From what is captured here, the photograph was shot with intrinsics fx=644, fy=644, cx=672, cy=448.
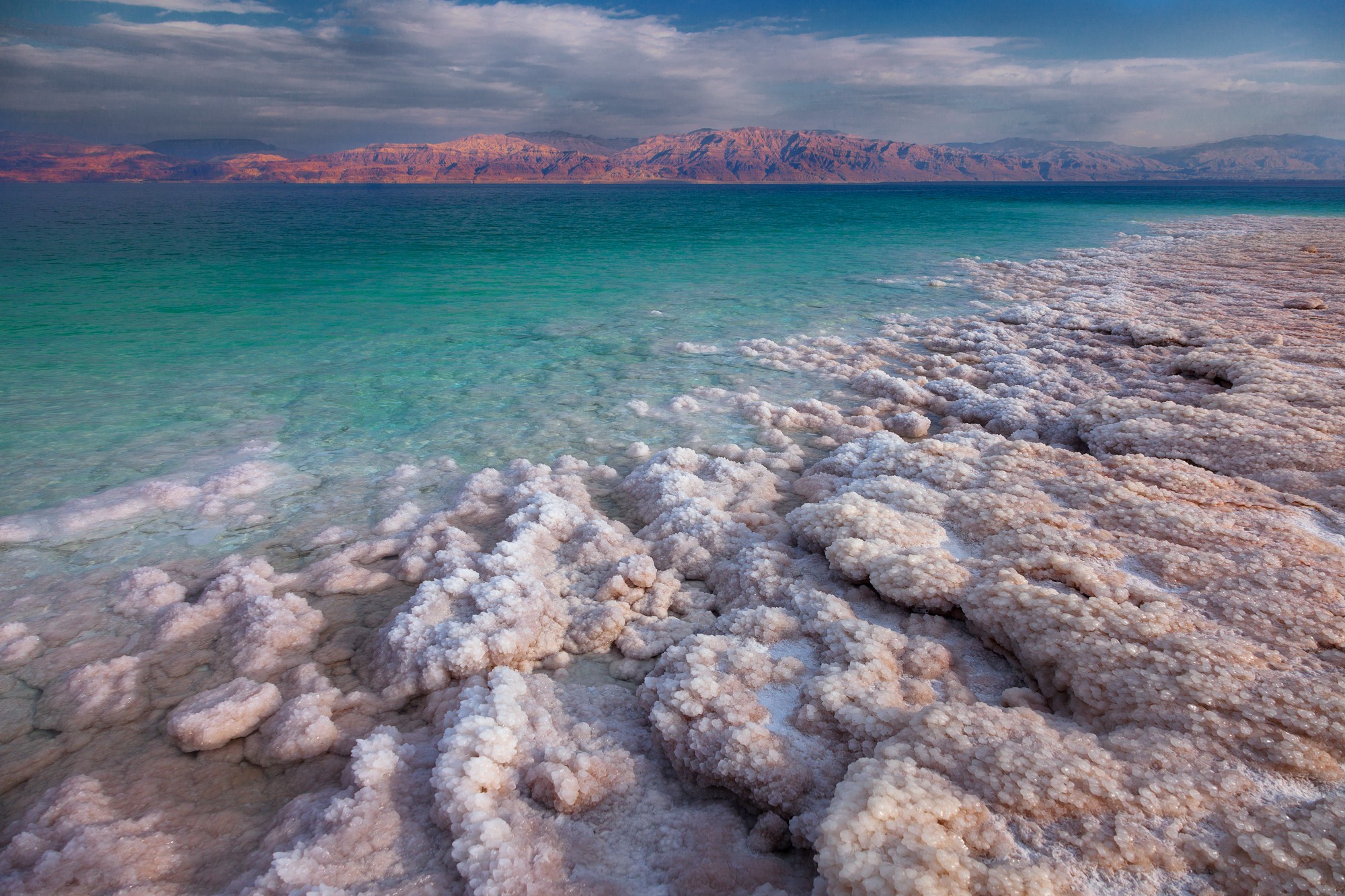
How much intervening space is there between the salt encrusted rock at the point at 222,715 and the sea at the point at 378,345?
1733 millimetres

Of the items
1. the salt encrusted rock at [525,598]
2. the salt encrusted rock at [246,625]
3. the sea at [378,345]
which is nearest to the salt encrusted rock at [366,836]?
the salt encrusted rock at [525,598]

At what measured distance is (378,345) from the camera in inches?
404

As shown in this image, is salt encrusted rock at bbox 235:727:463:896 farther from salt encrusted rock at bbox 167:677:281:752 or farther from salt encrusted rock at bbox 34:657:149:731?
salt encrusted rock at bbox 34:657:149:731

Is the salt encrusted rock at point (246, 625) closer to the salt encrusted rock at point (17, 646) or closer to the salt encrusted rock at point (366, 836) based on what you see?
the salt encrusted rock at point (17, 646)

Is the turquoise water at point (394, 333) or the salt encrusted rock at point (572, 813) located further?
the turquoise water at point (394, 333)

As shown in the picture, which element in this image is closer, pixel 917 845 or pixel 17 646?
pixel 917 845

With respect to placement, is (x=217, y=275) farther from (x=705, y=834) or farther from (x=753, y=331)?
(x=705, y=834)

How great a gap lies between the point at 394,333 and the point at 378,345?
3.12ft

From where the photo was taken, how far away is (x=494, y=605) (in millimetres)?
3395

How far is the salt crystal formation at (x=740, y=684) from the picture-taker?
6.48 ft

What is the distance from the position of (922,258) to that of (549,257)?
1198 cm

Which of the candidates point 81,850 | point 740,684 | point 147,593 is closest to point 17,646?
point 147,593

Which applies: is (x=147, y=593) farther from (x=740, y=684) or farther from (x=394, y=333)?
(x=394, y=333)

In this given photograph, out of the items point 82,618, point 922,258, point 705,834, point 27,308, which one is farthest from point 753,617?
point 922,258
